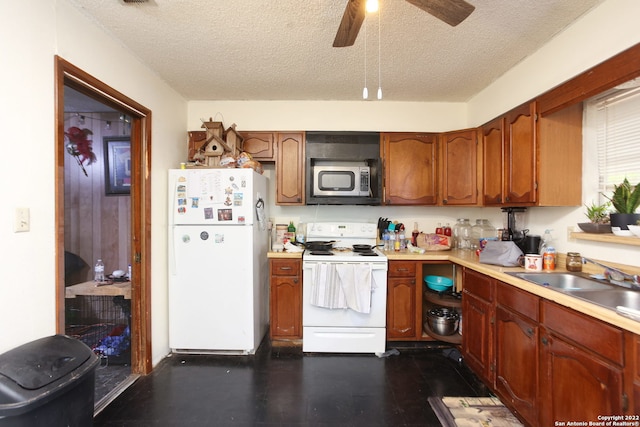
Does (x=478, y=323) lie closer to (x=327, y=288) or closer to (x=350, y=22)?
(x=327, y=288)

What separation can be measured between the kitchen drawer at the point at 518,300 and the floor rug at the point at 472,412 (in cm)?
68

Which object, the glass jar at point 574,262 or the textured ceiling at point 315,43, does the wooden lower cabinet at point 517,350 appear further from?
the textured ceiling at point 315,43

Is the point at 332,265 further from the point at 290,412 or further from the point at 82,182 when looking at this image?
the point at 82,182

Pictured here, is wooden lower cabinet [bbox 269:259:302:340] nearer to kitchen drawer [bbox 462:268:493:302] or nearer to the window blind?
kitchen drawer [bbox 462:268:493:302]

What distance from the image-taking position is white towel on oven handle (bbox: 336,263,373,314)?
7.80 feet

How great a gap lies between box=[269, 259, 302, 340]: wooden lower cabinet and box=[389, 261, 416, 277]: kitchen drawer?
856 millimetres

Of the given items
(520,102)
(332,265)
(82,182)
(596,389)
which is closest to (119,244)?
(82,182)

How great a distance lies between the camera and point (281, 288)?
8.47 feet

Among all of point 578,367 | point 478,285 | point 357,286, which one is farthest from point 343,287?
point 578,367

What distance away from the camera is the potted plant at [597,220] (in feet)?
5.49

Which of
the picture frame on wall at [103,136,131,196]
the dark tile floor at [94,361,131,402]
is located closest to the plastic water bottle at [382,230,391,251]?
the dark tile floor at [94,361,131,402]

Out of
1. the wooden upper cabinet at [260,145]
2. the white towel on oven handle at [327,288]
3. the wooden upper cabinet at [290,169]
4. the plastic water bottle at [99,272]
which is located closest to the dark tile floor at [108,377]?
the plastic water bottle at [99,272]

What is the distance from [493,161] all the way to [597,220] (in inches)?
33.1

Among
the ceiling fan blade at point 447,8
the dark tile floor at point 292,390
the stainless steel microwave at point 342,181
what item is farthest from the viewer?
the stainless steel microwave at point 342,181
